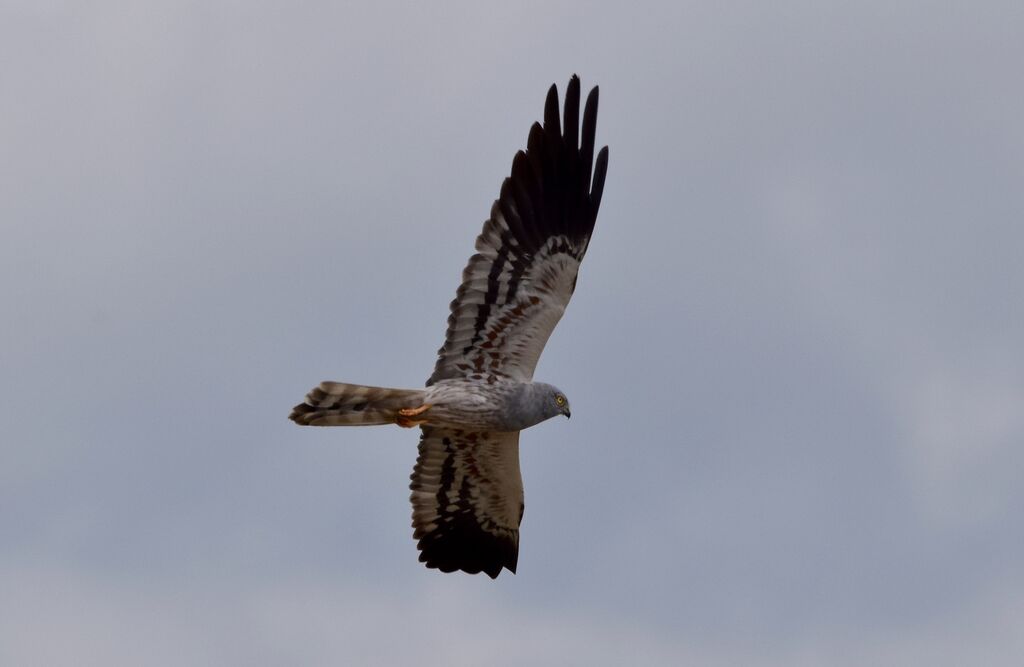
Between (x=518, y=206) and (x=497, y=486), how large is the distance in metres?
3.62

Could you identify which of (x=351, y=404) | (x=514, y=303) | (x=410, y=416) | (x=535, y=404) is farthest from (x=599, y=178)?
(x=351, y=404)

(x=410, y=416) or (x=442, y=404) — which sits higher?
(x=442, y=404)

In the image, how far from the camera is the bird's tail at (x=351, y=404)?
19.0m

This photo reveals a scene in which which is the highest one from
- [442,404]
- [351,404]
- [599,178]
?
[599,178]

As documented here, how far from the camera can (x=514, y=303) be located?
63.2 ft

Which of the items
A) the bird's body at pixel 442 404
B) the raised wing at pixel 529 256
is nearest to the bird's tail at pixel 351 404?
the bird's body at pixel 442 404

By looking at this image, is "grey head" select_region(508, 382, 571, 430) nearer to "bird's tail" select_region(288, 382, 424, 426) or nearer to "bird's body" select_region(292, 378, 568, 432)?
"bird's body" select_region(292, 378, 568, 432)

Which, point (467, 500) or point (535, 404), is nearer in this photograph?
point (535, 404)

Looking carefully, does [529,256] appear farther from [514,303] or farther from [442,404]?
[442,404]

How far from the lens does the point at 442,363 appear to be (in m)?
19.5

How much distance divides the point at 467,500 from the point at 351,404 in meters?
2.56

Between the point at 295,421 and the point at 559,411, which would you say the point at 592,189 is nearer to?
the point at 559,411

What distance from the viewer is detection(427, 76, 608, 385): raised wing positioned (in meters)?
19.2

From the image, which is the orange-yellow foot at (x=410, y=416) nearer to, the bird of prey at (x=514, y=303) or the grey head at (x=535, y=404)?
the bird of prey at (x=514, y=303)
